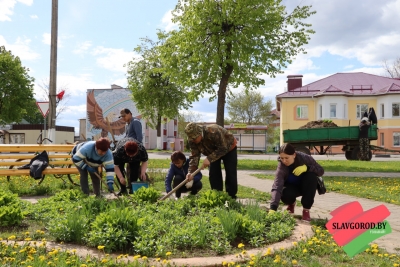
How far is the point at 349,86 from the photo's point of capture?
4128cm

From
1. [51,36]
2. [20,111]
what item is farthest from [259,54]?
[20,111]

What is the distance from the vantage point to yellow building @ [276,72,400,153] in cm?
3894

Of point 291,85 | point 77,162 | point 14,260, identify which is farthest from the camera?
point 291,85

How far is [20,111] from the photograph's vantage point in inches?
1578

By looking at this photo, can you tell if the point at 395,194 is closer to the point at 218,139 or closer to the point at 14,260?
the point at 218,139

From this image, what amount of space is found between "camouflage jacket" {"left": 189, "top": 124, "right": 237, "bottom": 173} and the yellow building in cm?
3410

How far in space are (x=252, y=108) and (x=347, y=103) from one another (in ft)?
68.5

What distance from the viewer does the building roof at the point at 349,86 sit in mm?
39344

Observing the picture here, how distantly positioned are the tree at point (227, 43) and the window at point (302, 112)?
21.9 m

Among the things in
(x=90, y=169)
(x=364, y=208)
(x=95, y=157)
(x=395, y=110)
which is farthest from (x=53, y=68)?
(x=395, y=110)

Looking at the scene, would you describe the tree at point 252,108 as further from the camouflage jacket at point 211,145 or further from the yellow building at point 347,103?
the camouflage jacket at point 211,145

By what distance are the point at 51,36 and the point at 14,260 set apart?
11.8 m

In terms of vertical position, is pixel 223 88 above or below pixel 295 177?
above

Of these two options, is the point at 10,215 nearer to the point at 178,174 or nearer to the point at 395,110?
the point at 178,174
